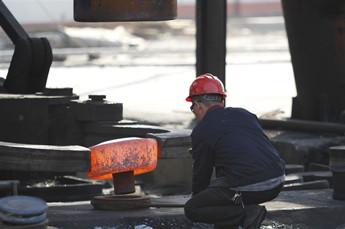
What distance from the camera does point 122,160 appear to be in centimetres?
546

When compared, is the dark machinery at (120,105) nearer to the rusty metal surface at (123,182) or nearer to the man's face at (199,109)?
the rusty metal surface at (123,182)

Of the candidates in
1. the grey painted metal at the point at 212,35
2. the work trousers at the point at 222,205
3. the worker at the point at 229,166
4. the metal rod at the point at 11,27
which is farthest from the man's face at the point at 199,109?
the grey painted metal at the point at 212,35

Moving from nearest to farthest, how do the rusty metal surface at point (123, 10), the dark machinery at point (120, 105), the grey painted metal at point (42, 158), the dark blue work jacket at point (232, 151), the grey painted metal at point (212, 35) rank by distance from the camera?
the dark blue work jacket at point (232, 151) < the grey painted metal at point (42, 158) < the rusty metal surface at point (123, 10) < the dark machinery at point (120, 105) < the grey painted metal at point (212, 35)

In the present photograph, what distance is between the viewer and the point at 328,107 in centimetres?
1041

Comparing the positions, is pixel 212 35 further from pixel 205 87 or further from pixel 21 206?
pixel 21 206

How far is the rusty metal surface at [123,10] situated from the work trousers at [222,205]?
1971 millimetres

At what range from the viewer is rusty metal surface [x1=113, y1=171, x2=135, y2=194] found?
5.65m

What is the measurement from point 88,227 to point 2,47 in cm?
2900

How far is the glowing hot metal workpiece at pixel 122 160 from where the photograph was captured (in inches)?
214

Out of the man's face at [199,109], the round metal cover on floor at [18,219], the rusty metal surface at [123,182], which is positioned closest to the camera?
the round metal cover on floor at [18,219]

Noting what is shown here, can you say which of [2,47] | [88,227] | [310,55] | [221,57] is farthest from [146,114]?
[2,47]

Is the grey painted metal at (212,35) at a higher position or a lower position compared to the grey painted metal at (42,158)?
higher

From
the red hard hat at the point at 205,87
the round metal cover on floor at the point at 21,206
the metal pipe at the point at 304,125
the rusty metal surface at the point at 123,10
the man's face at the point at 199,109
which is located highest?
the rusty metal surface at the point at 123,10

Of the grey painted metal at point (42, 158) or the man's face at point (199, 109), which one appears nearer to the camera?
the man's face at point (199, 109)
